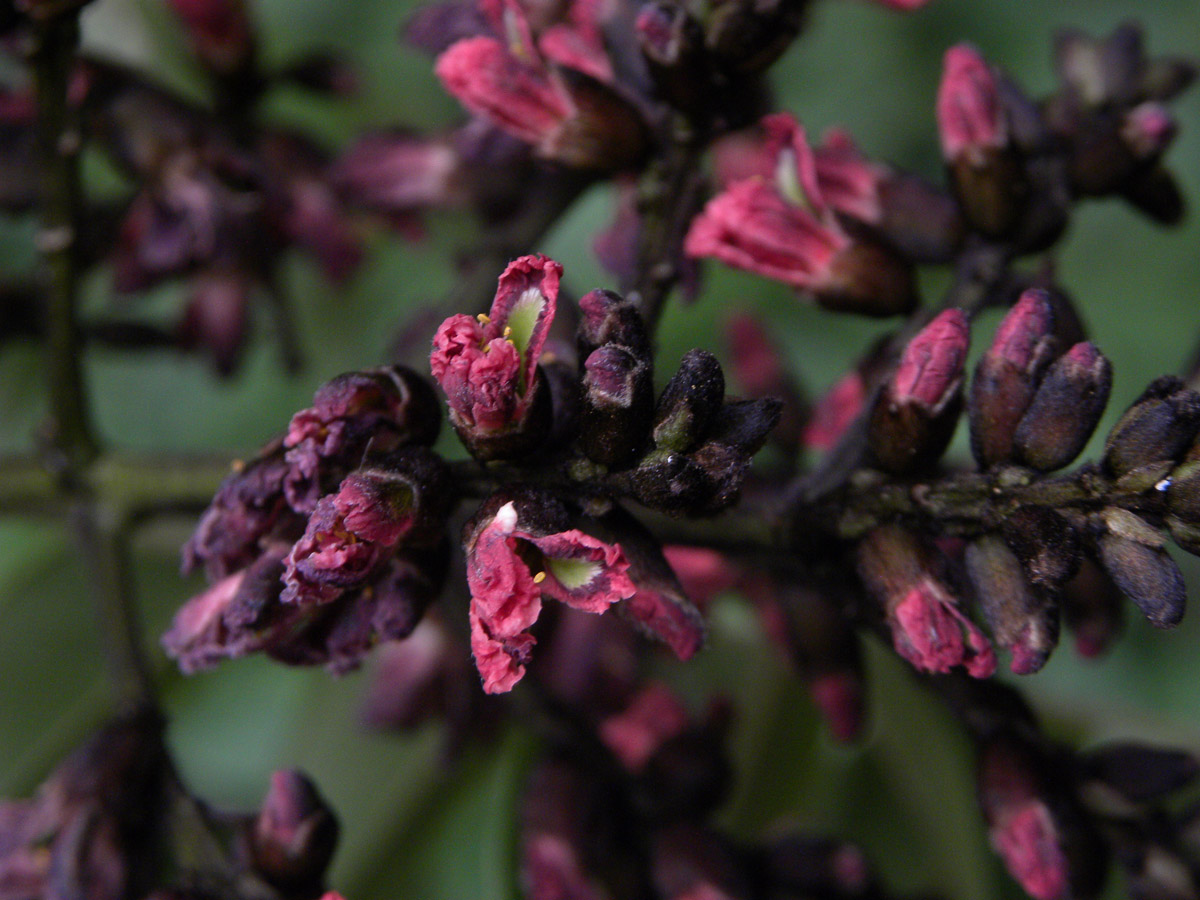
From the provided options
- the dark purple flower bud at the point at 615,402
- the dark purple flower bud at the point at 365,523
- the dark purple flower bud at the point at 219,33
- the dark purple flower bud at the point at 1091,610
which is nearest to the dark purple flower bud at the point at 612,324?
the dark purple flower bud at the point at 615,402

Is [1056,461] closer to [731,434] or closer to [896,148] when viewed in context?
[731,434]

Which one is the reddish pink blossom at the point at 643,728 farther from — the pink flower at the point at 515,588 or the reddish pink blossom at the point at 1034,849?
→ the pink flower at the point at 515,588

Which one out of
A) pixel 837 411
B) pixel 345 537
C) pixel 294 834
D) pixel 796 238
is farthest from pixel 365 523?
pixel 837 411

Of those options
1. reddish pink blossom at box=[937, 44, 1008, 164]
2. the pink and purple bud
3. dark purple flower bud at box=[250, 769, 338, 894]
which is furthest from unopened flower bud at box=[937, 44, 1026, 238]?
dark purple flower bud at box=[250, 769, 338, 894]

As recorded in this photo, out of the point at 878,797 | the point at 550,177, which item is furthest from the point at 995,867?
the point at 550,177

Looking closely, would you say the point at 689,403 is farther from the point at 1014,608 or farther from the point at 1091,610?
the point at 1091,610

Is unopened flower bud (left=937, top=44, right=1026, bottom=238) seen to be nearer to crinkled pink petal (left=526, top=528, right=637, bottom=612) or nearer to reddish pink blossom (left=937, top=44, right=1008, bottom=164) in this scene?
reddish pink blossom (left=937, top=44, right=1008, bottom=164)
